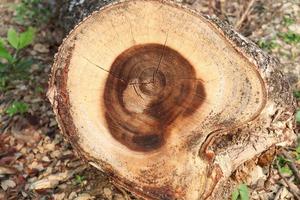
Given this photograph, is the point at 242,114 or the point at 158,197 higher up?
the point at 242,114

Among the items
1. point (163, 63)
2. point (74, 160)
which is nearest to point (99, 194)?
point (74, 160)

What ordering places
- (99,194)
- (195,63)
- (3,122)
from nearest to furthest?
1. (195,63)
2. (99,194)
3. (3,122)

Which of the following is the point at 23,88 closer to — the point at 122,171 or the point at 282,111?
the point at 122,171

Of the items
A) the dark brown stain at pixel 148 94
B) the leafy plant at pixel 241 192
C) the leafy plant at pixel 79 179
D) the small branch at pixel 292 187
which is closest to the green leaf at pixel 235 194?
the leafy plant at pixel 241 192

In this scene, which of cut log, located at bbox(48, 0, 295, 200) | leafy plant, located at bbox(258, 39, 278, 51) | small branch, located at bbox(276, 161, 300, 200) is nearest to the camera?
cut log, located at bbox(48, 0, 295, 200)

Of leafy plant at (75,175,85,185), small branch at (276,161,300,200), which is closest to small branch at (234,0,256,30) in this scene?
small branch at (276,161,300,200)

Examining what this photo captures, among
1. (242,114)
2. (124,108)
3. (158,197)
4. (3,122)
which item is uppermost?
(242,114)

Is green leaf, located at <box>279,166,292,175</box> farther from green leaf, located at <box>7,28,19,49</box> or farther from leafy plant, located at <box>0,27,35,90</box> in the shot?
green leaf, located at <box>7,28,19,49</box>
